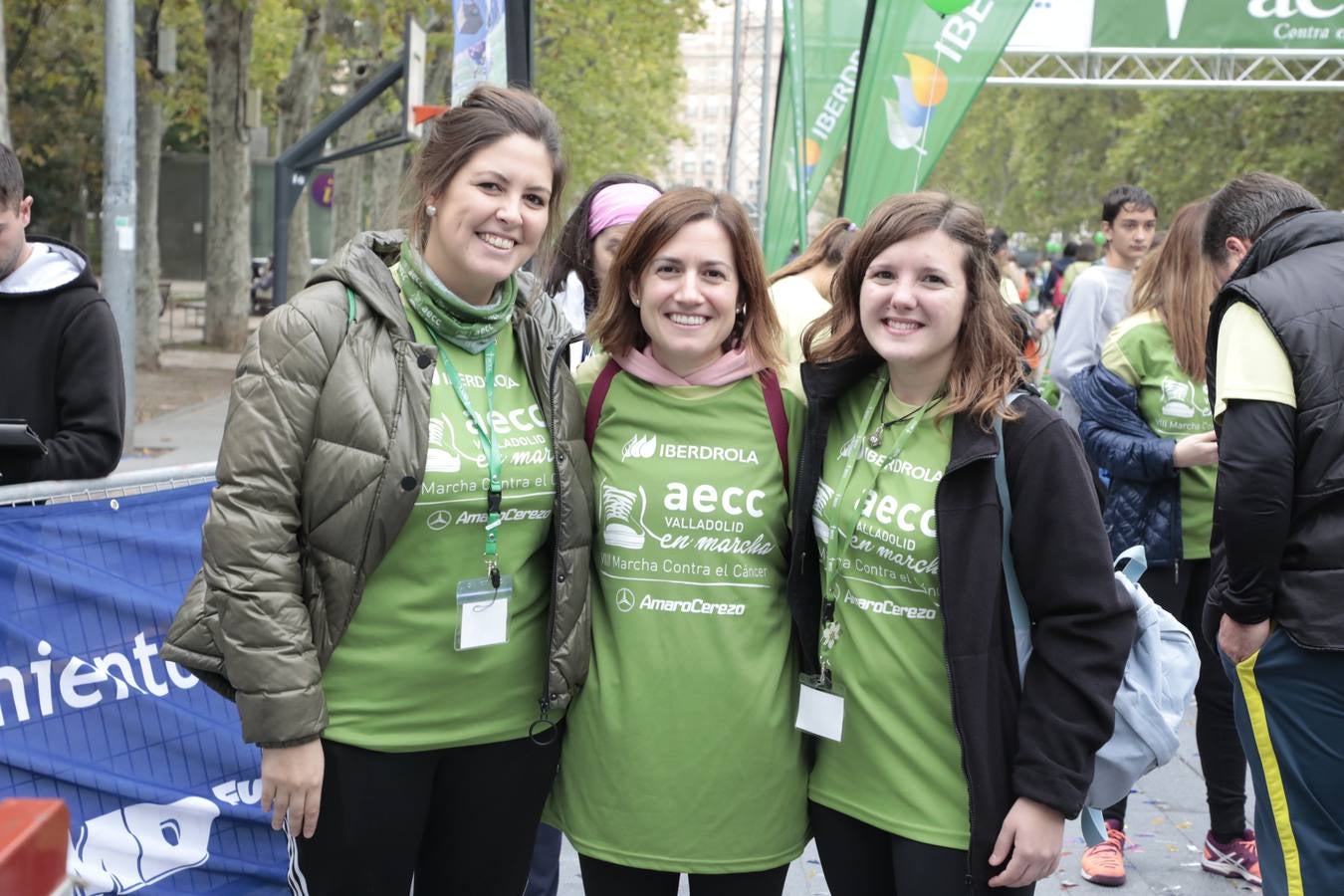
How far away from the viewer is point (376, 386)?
247 cm

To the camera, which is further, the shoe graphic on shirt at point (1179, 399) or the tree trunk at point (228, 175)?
the tree trunk at point (228, 175)

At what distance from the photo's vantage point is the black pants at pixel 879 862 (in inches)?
99.0

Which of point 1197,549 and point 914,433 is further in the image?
point 1197,549

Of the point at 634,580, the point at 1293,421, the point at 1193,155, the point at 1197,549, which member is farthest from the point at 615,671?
the point at 1193,155

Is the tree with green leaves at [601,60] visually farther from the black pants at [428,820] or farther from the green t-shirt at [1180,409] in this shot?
the black pants at [428,820]

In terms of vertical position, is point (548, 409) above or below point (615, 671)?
above

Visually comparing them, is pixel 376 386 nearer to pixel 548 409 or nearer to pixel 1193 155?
pixel 548 409

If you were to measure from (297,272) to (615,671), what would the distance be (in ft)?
68.8

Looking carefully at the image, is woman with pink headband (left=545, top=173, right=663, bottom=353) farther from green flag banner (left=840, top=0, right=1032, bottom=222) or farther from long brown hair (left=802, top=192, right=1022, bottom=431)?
green flag banner (left=840, top=0, right=1032, bottom=222)

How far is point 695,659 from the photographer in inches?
103

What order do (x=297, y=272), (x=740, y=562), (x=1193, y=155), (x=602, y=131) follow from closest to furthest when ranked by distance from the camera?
(x=740, y=562), (x=297, y=272), (x=1193, y=155), (x=602, y=131)

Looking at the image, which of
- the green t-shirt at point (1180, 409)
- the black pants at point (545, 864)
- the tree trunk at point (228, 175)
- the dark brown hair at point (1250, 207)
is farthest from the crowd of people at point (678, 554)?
the tree trunk at point (228, 175)

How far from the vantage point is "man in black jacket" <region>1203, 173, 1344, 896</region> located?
2906 mm

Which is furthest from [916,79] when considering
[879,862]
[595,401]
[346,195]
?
[346,195]
